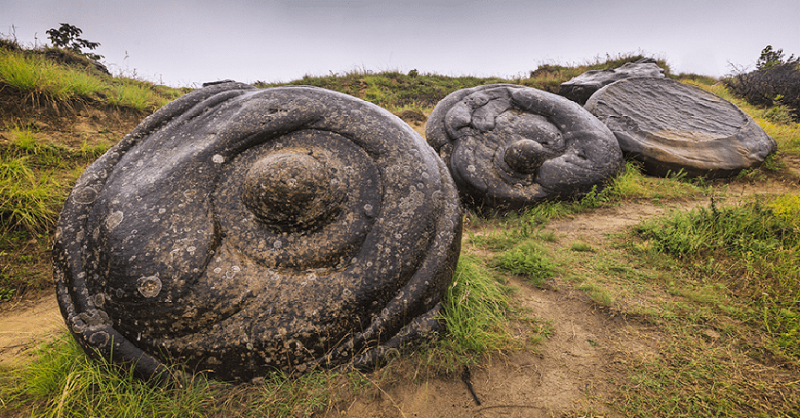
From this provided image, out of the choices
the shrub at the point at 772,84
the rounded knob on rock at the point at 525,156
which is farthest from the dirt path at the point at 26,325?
the shrub at the point at 772,84

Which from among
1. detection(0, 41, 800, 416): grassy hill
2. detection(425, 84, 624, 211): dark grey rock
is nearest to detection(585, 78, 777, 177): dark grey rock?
detection(425, 84, 624, 211): dark grey rock

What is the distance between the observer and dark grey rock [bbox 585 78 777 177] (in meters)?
5.10

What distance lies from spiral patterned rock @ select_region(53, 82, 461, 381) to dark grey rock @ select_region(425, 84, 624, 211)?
2.42m

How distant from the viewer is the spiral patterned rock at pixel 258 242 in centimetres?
157

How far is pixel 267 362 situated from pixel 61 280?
1147 mm

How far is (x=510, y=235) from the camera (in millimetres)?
3623

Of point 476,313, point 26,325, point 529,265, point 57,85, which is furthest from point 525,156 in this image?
point 57,85

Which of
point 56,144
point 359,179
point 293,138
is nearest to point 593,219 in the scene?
point 359,179

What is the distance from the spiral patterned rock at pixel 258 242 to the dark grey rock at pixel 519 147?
2.42 m

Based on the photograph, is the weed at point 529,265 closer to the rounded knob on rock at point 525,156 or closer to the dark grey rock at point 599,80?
the rounded knob on rock at point 525,156

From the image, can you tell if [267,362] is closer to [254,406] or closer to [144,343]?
[254,406]

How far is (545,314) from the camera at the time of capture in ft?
7.43

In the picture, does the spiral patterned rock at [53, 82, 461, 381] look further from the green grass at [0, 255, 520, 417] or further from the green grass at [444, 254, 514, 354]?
the green grass at [444, 254, 514, 354]

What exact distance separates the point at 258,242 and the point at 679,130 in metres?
6.48
